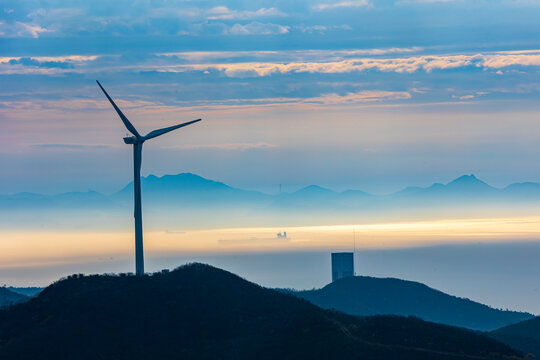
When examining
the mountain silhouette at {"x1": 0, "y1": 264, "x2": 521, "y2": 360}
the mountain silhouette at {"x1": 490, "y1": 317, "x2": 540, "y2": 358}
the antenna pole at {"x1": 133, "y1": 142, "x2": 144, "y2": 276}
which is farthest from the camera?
the mountain silhouette at {"x1": 490, "y1": 317, "x2": 540, "y2": 358}

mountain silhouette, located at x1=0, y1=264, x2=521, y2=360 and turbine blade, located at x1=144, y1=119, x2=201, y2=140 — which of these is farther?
turbine blade, located at x1=144, y1=119, x2=201, y2=140

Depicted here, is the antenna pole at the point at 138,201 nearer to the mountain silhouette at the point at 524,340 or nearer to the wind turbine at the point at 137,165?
the wind turbine at the point at 137,165

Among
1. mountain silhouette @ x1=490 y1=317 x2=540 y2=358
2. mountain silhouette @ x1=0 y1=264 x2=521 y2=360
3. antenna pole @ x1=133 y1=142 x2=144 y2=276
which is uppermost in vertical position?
antenna pole @ x1=133 y1=142 x2=144 y2=276

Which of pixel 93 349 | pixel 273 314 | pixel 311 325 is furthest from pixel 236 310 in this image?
pixel 93 349

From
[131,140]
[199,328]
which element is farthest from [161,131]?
[199,328]

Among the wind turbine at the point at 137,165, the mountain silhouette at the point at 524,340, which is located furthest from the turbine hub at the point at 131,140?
the mountain silhouette at the point at 524,340

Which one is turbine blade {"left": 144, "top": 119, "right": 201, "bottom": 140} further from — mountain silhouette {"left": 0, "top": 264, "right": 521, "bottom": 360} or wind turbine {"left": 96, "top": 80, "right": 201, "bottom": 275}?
mountain silhouette {"left": 0, "top": 264, "right": 521, "bottom": 360}

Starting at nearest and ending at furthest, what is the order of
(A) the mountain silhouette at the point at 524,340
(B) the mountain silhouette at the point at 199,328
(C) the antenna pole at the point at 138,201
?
(B) the mountain silhouette at the point at 199,328 < (C) the antenna pole at the point at 138,201 < (A) the mountain silhouette at the point at 524,340

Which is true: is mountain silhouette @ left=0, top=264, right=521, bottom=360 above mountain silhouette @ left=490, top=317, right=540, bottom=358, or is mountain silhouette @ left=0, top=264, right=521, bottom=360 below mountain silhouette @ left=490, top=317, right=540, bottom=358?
above

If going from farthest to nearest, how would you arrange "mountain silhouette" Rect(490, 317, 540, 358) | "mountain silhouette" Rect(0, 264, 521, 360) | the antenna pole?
"mountain silhouette" Rect(490, 317, 540, 358) < the antenna pole < "mountain silhouette" Rect(0, 264, 521, 360)

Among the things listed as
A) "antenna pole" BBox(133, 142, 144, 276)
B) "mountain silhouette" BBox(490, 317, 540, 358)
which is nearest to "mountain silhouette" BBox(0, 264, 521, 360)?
"antenna pole" BBox(133, 142, 144, 276)
